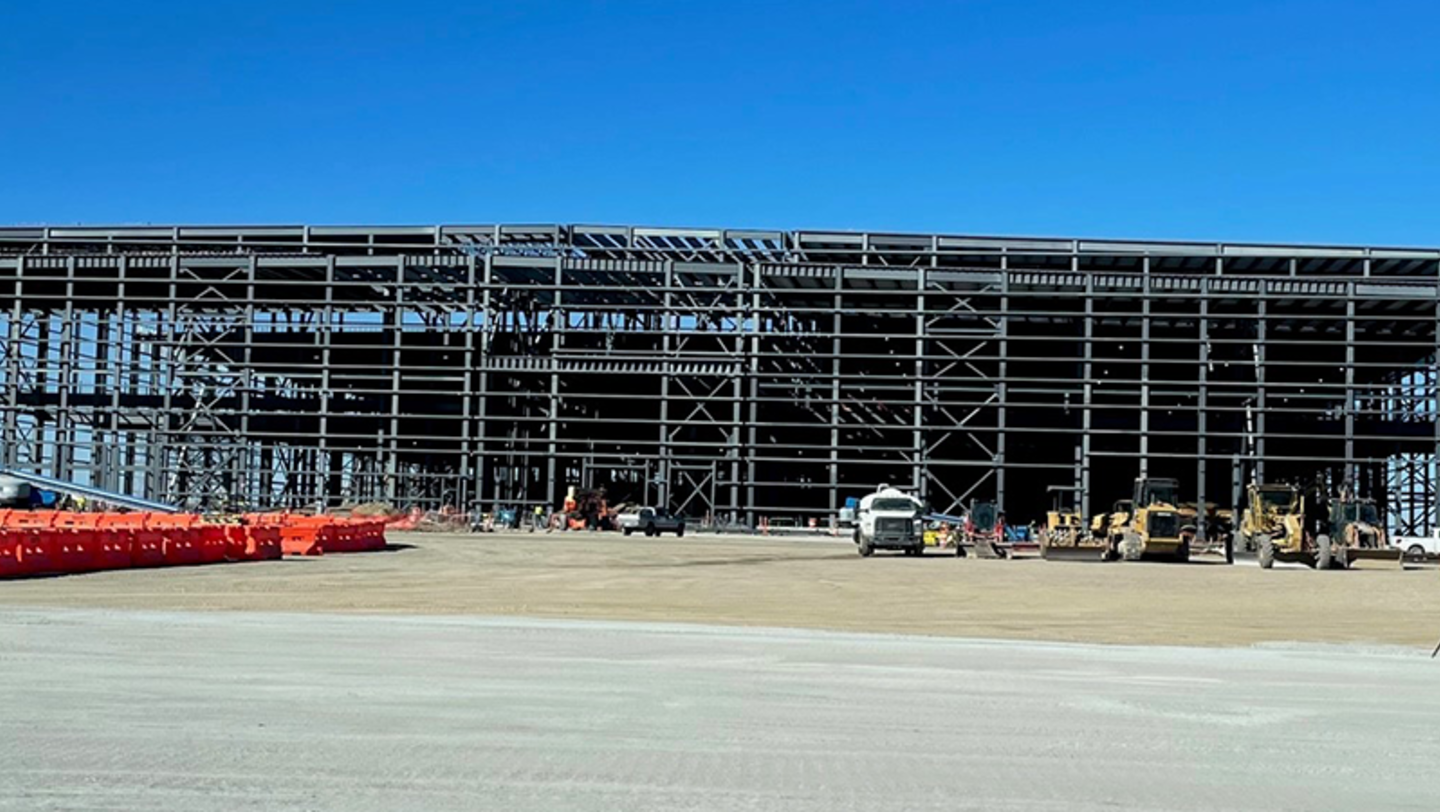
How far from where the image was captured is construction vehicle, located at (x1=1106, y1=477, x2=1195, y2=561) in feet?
153

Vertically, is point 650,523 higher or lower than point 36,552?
lower

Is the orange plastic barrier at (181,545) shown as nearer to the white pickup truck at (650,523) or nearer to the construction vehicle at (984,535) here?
the construction vehicle at (984,535)

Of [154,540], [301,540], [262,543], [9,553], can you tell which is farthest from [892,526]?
[9,553]

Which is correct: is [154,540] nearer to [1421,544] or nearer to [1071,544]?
[1071,544]

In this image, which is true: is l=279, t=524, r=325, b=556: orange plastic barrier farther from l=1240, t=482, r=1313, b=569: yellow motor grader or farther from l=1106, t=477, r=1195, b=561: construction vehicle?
l=1240, t=482, r=1313, b=569: yellow motor grader

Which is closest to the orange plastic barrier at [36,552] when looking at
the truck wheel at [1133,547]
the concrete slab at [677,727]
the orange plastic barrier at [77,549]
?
the orange plastic barrier at [77,549]

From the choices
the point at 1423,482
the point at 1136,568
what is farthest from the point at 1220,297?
the point at 1136,568

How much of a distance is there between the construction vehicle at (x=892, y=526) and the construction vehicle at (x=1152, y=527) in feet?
21.0

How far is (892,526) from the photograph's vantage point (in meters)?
49.2

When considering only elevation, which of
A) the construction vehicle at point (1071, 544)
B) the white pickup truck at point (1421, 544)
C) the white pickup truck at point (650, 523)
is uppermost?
the construction vehicle at point (1071, 544)

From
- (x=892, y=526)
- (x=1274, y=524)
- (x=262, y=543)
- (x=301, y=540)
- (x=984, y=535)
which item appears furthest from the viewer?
(x=984, y=535)

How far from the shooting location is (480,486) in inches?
2923

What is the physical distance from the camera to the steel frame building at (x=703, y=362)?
71812 mm

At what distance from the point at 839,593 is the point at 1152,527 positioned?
19372mm
